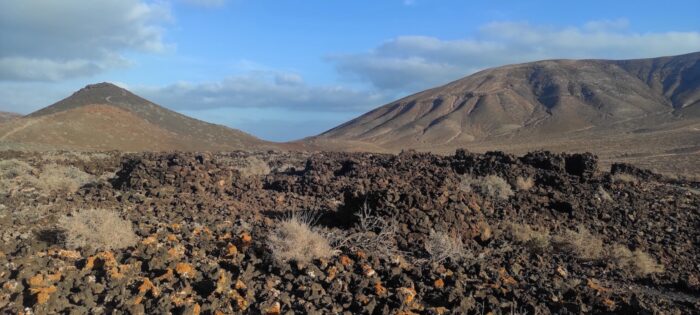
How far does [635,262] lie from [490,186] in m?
5.59

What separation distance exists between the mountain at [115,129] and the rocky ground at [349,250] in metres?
24.9

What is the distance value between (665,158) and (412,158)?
27.0 meters

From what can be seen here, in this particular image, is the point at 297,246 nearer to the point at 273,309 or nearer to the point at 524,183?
the point at 273,309

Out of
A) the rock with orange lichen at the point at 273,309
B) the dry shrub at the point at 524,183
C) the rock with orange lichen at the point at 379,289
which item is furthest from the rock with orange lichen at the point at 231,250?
the dry shrub at the point at 524,183

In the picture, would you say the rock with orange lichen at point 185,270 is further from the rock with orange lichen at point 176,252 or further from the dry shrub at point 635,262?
the dry shrub at point 635,262

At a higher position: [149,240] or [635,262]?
[149,240]

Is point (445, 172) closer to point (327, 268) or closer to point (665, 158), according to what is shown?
point (327, 268)

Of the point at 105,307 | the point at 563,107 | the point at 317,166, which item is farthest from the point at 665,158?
the point at 563,107

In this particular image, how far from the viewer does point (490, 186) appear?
45.0 ft

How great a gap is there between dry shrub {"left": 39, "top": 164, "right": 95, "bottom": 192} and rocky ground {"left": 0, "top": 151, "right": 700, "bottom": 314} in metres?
0.18

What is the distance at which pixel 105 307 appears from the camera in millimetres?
5250

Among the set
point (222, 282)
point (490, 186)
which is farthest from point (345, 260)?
point (490, 186)

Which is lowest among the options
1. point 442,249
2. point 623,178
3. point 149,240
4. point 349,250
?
point 623,178

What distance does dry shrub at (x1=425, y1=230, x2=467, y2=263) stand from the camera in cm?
694
